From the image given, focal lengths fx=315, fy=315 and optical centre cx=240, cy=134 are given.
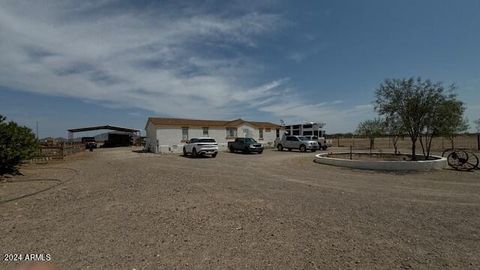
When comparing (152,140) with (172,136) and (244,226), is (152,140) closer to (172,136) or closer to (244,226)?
(172,136)

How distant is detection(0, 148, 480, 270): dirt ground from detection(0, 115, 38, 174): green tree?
354cm

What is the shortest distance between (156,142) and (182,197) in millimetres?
25212

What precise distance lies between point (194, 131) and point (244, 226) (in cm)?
3024

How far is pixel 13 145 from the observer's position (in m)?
14.4

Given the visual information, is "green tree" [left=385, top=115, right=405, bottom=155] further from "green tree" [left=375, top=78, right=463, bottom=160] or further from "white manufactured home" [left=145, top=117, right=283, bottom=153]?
"white manufactured home" [left=145, top=117, right=283, bottom=153]

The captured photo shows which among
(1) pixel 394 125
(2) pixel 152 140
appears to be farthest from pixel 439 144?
(2) pixel 152 140

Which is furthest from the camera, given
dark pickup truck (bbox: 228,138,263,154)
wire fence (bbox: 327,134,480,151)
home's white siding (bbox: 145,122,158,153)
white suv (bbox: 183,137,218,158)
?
home's white siding (bbox: 145,122,158,153)

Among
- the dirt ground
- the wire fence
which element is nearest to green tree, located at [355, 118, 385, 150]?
the wire fence

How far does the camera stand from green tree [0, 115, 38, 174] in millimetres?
13625

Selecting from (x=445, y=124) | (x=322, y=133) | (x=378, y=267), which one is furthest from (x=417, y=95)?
(x=322, y=133)

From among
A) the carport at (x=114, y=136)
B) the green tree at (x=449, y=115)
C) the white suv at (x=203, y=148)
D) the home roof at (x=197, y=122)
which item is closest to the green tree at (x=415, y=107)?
the green tree at (x=449, y=115)

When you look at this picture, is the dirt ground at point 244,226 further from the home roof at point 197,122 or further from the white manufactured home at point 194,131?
the home roof at point 197,122

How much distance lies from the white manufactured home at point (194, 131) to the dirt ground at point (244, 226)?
73.3 ft

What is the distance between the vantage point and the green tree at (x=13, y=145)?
13.6 meters
